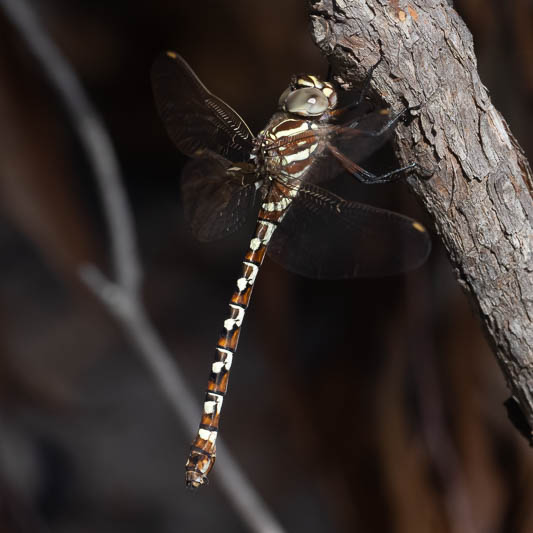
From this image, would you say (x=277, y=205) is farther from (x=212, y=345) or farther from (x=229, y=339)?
(x=212, y=345)

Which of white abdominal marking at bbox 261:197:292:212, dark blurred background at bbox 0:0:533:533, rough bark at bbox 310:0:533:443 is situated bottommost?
dark blurred background at bbox 0:0:533:533

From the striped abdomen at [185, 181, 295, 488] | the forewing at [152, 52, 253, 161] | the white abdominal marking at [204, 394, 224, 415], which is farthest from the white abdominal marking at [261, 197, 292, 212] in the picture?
the white abdominal marking at [204, 394, 224, 415]

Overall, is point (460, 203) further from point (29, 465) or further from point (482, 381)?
point (29, 465)

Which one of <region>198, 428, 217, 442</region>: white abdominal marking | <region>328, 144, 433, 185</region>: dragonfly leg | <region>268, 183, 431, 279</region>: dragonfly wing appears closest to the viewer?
<region>328, 144, 433, 185</region>: dragonfly leg

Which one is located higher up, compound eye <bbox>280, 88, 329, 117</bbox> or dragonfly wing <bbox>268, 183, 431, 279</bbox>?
compound eye <bbox>280, 88, 329, 117</bbox>

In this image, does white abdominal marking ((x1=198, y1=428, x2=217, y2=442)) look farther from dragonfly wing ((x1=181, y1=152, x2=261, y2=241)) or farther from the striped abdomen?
dragonfly wing ((x1=181, y1=152, x2=261, y2=241))

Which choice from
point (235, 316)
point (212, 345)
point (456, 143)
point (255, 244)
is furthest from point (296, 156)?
point (212, 345)

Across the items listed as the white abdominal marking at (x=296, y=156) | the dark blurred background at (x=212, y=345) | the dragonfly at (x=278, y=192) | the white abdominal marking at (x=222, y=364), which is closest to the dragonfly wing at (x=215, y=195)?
the dragonfly at (x=278, y=192)
